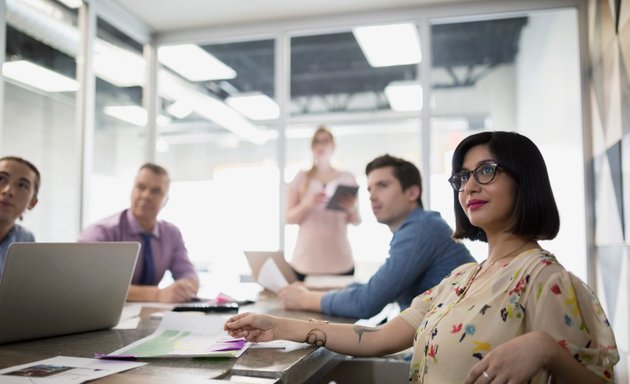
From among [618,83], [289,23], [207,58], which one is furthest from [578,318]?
[207,58]

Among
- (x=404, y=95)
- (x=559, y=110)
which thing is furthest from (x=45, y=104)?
A: (x=559, y=110)

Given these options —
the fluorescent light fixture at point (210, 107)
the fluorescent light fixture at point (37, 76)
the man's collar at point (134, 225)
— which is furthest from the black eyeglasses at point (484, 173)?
the fluorescent light fixture at point (210, 107)

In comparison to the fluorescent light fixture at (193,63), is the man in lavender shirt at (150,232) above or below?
below

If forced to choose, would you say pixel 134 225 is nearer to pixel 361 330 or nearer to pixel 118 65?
pixel 361 330

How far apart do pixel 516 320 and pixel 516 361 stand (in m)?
0.14

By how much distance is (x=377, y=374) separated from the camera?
1728 mm

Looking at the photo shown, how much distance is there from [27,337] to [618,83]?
310 cm

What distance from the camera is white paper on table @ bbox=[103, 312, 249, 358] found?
1217 millimetres

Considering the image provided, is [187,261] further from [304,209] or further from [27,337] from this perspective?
[27,337]

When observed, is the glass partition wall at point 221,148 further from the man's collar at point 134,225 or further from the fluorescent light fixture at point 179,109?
the man's collar at point 134,225

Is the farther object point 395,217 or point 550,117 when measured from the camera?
point 550,117

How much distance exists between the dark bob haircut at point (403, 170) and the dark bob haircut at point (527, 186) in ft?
3.23

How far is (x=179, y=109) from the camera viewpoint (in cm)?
518

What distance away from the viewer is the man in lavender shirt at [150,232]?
8.93 feet
